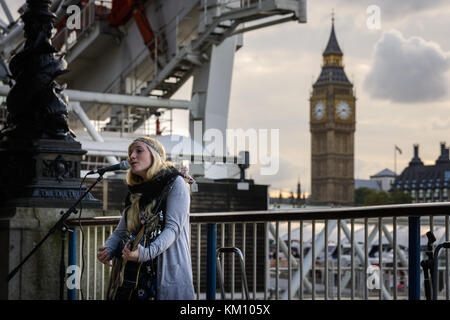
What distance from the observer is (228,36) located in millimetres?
29906

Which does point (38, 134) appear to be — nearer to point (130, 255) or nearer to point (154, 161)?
point (154, 161)

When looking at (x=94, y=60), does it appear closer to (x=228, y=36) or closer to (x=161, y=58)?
(x=161, y=58)

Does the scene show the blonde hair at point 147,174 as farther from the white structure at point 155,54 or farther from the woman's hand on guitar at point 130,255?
the white structure at point 155,54

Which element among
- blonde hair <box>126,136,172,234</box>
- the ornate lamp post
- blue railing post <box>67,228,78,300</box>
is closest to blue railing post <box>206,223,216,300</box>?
blonde hair <box>126,136,172,234</box>

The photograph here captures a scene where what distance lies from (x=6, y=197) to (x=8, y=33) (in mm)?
20885

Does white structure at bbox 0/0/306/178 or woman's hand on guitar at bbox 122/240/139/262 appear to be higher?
white structure at bbox 0/0/306/178

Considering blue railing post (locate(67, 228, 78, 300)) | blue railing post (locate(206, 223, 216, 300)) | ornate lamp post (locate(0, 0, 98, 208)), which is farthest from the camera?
ornate lamp post (locate(0, 0, 98, 208))

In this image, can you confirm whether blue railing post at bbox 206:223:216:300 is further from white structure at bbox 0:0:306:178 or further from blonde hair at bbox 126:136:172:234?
white structure at bbox 0:0:306:178

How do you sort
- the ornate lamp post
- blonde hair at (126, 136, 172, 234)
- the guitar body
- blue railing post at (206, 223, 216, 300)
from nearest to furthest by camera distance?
the guitar body, blonde hair at (126, 136, 172, 234), blue railing post at (206, 223, 216, 300), the ornate lamp post

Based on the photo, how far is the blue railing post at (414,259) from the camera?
220 inches

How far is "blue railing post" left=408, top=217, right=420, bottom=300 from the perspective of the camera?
18.4 feet

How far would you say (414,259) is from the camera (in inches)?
222

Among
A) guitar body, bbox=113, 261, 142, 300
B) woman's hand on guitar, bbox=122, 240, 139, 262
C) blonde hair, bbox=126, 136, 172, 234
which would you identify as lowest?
guitar body, bbox=113, 261, 142, 300
